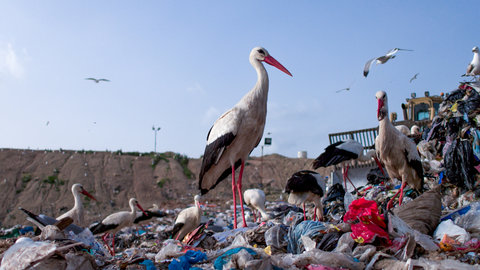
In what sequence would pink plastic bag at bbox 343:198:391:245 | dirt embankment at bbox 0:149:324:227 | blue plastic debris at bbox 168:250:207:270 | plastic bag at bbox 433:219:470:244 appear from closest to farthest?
blue plastic debris at bbox 168:250:207:270 → pink plastic bag at bbox 343:198:391:245 → plastic bag at bbox 433:219:470:244 → dirt embankment at bbox 0:149:324:227

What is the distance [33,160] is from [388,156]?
2541 centimetres

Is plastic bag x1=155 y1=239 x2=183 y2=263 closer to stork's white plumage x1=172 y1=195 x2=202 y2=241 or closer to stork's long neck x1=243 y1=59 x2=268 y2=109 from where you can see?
stork's long neck x1=243 y1=59 x2=268 y2=109

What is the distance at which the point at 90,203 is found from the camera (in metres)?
20.2

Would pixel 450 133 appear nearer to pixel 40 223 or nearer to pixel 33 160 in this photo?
pixel 40 223

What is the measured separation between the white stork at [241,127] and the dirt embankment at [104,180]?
13.5 m

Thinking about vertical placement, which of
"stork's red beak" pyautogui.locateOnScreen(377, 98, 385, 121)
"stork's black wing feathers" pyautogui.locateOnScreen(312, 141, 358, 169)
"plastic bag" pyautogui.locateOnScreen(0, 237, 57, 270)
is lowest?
"plastic bag" pyautogui.locateOnScreen(0, 237, 57, 270)

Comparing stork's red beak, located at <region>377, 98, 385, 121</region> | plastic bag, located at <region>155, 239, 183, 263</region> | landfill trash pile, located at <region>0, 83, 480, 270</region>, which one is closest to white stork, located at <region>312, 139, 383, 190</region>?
stork's red beak, located at <region>377, 98, 385, 121</region>

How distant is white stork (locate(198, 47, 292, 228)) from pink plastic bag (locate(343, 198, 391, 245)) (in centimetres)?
166

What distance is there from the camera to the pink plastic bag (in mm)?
3000

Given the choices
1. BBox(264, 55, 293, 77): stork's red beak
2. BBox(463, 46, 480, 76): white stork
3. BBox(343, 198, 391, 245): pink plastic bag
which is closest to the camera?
BBox(343, 198, 391, 245): pink plastic bag

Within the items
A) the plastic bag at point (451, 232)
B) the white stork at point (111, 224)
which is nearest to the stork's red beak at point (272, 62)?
the plastic bag at point (451, 232)

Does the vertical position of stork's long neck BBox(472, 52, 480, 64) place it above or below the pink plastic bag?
above

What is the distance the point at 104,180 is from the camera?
2394 centimetres

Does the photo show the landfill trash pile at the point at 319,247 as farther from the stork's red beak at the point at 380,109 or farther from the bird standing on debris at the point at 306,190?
the bird standing on debris at the point at 306,190
